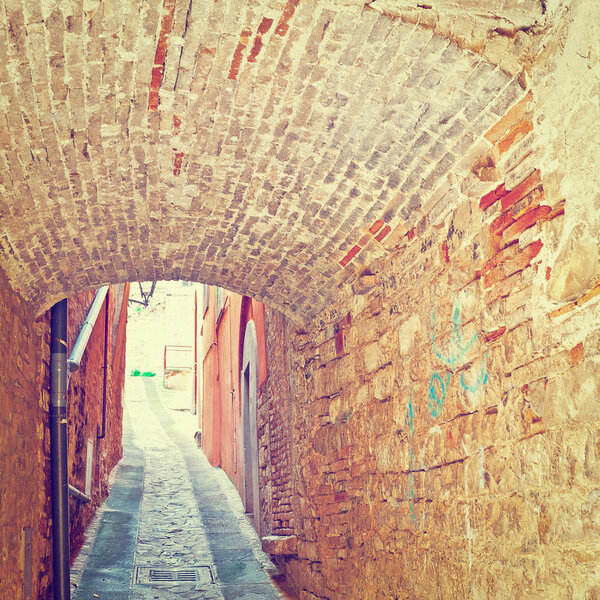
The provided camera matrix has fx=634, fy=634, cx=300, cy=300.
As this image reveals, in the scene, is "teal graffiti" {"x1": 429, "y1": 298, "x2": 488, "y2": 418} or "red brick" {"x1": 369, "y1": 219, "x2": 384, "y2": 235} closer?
"teal graffiti" {"x1": 429, "y1": 298, "x2": 488, "y2": 418}

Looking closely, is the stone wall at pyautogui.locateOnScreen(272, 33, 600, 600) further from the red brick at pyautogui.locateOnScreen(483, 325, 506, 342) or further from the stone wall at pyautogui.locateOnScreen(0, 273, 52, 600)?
the stone wall at pyautogui.locateOnScreen(0, 273, 52, 600)

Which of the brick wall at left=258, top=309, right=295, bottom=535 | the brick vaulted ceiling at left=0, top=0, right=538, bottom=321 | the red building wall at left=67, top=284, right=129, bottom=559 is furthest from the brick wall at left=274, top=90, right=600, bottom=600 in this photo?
the red building wall at left=67, top=284, right=129, bottom=559

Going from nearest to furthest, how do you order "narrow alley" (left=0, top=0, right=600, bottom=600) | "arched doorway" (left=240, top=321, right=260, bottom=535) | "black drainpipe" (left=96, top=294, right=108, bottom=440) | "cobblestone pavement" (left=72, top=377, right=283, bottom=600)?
"narrow alley" (left=0, top=0, right=600, bottom=600) → "cobblestone pavement" (left=72, top=377, right=283, bottom=600) → "arched doorway" (left=240, top=321, right=260, bottom=535) → "black drainpipe" (left=96, top=294, right=108, bottom=440)

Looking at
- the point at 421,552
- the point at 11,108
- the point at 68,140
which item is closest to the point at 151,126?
the point at 68,140

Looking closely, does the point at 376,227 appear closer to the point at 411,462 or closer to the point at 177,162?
the point at 177,162

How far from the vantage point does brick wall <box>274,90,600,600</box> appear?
6.85ft

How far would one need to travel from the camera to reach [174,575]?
6230 mm

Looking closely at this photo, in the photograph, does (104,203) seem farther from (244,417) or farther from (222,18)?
(244,417)

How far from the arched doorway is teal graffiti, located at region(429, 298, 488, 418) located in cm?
540

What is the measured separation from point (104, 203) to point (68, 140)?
0.67 m

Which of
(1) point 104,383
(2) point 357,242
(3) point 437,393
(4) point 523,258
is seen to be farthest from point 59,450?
(1) point 104,383

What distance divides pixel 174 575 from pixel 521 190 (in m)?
5.33

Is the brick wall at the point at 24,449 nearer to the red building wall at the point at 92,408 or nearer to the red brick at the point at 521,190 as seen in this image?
the red building wall at the point at 92,408

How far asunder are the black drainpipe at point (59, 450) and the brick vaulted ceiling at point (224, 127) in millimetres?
459
